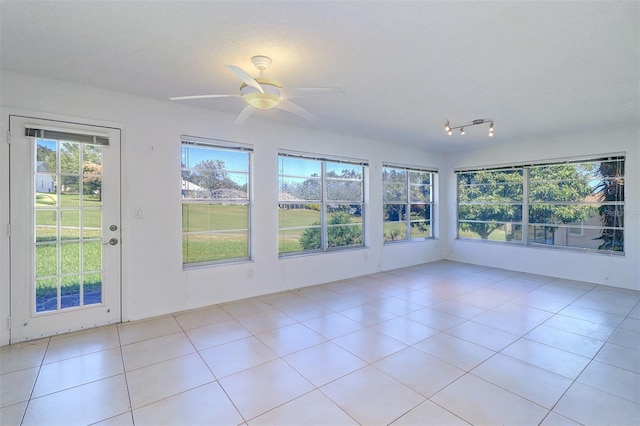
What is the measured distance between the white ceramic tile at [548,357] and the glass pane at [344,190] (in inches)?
133

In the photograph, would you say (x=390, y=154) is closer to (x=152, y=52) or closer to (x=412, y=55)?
(x=412, y=55)

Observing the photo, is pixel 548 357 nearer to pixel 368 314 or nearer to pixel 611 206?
pixel 368 314

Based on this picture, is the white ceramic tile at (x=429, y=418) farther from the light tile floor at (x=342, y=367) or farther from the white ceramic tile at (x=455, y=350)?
the white ceramic tile at (x=455, y=350)

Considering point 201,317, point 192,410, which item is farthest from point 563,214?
point 192,410

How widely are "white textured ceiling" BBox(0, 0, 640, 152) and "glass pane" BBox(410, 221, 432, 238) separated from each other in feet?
11.0

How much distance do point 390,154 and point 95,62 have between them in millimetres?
4844

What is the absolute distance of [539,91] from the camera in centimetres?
335

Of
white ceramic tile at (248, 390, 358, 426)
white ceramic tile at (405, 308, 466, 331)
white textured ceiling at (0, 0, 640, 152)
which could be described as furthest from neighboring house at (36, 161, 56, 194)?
white ceramic tile at (405, 308, 466, 331)

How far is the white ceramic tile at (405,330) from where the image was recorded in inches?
121

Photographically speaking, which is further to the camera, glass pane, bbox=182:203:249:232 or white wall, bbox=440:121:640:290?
white wall, bbox=440:121:640:290

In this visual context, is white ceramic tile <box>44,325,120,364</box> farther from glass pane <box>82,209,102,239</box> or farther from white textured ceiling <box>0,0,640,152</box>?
white textured ceiling <box>0,0,640,152</box>

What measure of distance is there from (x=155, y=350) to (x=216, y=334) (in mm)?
564

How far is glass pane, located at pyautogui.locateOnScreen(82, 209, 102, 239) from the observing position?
3.32m

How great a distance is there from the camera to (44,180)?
311cm
